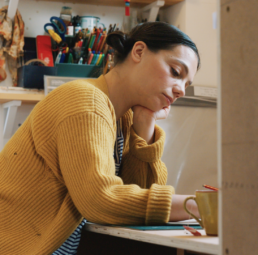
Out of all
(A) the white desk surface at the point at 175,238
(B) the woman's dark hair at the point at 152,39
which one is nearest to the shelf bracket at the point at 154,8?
(B) the woman's dark hair at the point at 152,39

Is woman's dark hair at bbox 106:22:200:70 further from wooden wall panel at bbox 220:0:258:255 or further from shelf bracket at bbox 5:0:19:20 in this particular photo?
shelf bracket at bbox 5:0:19:20

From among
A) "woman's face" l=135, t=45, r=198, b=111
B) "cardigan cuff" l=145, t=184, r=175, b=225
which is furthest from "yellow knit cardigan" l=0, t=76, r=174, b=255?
"woman's face" l=135, t=45, r=198, b=111

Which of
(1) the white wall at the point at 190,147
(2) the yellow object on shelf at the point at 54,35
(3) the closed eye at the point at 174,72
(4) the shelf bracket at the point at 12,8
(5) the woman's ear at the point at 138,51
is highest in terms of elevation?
(4) the shelf bracket at the point at 12,8

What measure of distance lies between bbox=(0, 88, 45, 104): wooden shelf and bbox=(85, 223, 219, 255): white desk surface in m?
1.31

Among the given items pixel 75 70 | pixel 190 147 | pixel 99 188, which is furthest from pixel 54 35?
pixel 99 188

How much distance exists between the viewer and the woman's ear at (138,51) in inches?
42.4

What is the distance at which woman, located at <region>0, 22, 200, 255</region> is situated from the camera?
2.39ft

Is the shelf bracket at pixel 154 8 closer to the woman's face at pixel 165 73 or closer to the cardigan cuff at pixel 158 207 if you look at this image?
the woman's face at pixel 165 73

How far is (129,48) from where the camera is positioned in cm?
113

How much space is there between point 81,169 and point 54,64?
1.44 metres

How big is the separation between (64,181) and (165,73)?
415mm

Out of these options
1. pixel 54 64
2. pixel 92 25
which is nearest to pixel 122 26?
pixel 92 25

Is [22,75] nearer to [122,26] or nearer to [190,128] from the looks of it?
[122,26]

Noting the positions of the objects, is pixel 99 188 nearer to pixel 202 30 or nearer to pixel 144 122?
pixel 144 122
